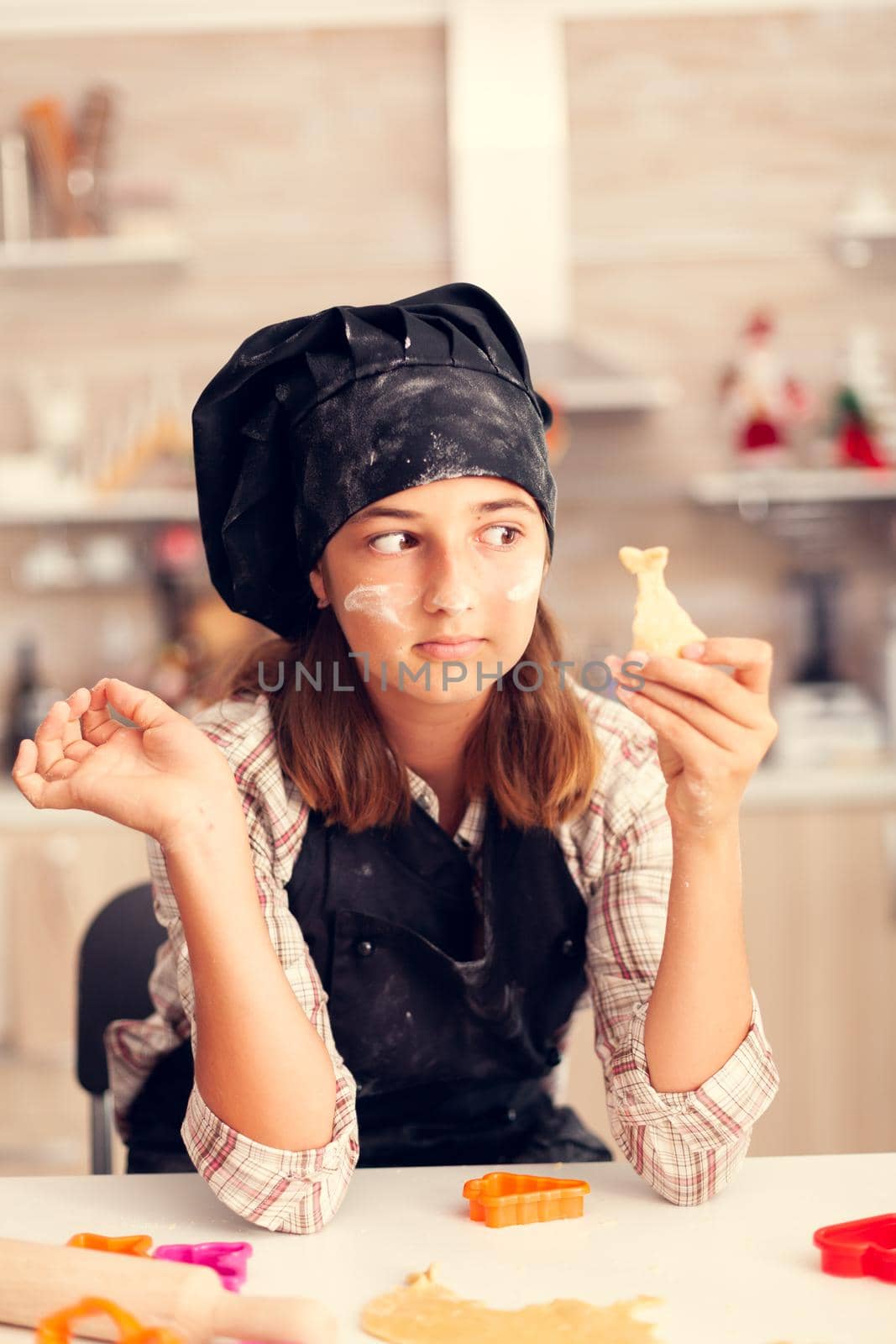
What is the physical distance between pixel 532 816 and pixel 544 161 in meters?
2.32

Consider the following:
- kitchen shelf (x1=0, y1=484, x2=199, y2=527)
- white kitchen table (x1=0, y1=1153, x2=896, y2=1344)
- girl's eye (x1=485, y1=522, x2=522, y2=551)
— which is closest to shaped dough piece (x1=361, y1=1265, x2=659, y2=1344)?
white kitchen table (x1=0, y1=1153, x2=896, y2=1344)

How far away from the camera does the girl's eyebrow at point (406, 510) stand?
3.51 ft

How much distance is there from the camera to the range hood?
10.2ft

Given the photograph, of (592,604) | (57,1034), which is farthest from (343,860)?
(592,604)

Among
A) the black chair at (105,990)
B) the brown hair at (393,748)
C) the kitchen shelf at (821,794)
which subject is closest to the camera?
the brown hair at (393,748)

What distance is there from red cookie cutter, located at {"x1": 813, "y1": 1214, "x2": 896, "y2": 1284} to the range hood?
2439mm

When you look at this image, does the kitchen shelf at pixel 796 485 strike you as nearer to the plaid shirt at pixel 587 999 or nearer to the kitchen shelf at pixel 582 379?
the kitchen shelf at pixel 582 379

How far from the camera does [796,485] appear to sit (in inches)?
119

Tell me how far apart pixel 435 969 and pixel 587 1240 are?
33cm

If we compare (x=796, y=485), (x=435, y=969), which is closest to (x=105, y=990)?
(x=435, y=969)

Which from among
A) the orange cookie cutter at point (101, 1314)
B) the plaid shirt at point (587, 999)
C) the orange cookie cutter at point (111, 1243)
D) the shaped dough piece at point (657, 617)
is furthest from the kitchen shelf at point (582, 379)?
the orange cookie cutter at point (101, 1314)

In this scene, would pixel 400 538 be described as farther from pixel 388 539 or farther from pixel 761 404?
pixel 761 404

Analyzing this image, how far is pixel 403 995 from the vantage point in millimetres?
1192

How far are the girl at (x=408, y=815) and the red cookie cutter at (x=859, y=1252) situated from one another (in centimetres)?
12
